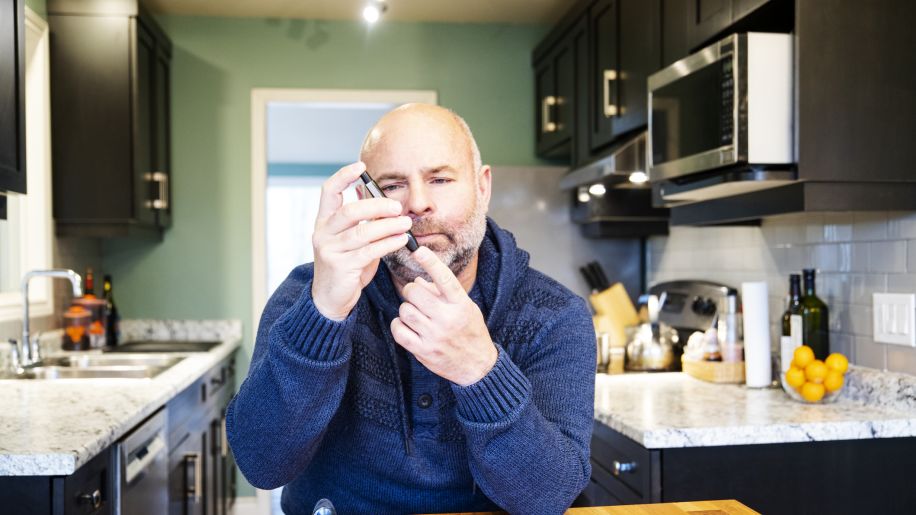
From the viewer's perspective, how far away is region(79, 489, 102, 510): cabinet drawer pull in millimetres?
1606

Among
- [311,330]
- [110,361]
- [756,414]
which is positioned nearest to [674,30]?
[756,414]

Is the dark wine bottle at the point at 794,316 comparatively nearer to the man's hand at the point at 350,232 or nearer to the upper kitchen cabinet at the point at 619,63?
the upper kitchen cabinet at the point at 619,63

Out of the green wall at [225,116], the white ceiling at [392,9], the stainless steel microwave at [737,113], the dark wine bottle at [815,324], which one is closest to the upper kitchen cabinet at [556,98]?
the white ceiling at [392,9]

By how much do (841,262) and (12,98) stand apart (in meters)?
2.18

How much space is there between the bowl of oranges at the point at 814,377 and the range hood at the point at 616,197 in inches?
35.2

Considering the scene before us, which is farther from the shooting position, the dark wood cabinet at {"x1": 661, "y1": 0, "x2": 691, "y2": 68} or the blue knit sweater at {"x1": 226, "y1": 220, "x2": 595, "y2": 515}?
the dark wood cabinet at {"x1": 661, "y1": 0, "x2": 691, "y2": 68}

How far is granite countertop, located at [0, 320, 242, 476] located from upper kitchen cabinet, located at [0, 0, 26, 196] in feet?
1.75

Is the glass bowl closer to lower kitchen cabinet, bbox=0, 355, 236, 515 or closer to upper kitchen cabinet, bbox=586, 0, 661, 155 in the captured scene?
upper kitchen cabinet, bbox=586, 0, 661, 155

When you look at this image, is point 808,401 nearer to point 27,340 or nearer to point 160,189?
point 27,340

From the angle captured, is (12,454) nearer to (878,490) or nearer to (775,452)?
(775,452)

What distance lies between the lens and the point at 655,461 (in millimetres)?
1759

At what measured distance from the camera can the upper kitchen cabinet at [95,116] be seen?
3158mm

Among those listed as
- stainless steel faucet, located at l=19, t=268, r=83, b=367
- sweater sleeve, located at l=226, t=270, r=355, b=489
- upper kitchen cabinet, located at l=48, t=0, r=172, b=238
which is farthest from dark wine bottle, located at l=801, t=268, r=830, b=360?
upper kitchen cabinet, located at l=48, t=0, r=172, b=238

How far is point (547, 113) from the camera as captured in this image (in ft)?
12.7
